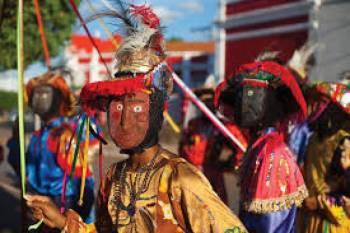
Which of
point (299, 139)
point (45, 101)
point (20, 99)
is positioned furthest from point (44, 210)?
point (299, 139)

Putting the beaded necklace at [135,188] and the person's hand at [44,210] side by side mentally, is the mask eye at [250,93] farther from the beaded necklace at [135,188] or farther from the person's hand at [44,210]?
the person's hand at [44,210]

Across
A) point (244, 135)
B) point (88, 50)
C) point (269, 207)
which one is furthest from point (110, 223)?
point (88, 50)

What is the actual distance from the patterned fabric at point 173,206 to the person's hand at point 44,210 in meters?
0.10

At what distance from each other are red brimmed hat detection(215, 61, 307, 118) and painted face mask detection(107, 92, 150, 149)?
1302mm

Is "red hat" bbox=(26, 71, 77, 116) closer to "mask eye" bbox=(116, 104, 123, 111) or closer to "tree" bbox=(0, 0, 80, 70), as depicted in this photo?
"mask eye" bbox=(116, 104, 123, 111)

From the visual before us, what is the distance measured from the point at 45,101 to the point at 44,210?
269 centimetres

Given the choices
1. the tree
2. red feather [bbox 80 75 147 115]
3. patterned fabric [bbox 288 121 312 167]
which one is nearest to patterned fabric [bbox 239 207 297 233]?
red feather [bbox 80 75 147 115]

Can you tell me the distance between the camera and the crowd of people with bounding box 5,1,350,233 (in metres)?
2.69

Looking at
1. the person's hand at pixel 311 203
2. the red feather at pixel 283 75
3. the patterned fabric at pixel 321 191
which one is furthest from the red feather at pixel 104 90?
the patterned fabric at pixel 321 191

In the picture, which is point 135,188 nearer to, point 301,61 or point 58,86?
point 58,86

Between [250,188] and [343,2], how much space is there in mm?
13495

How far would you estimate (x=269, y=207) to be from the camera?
345cm

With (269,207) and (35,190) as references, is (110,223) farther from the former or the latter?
(35,190)

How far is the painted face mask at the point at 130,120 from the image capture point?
269 centimetres
